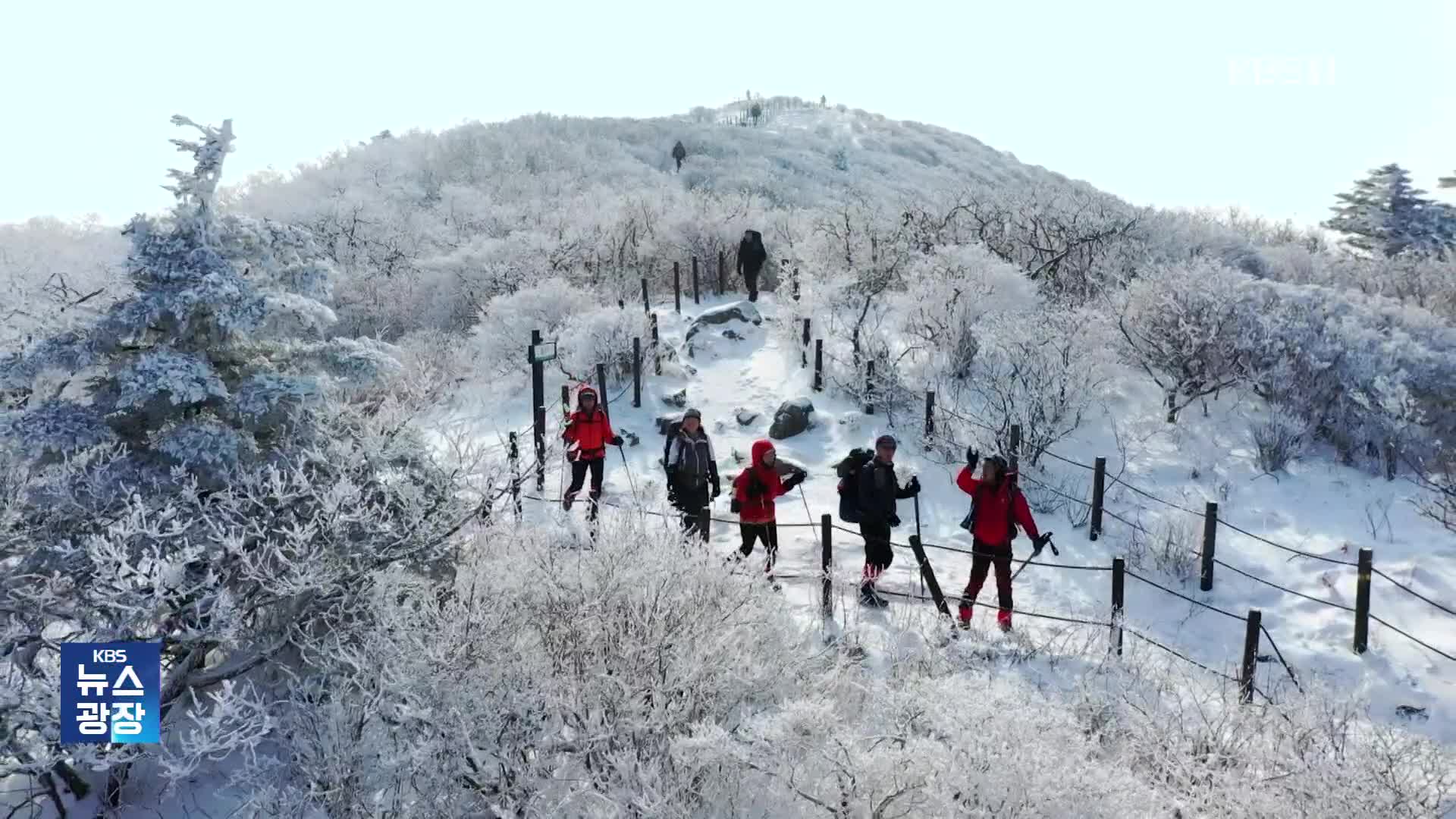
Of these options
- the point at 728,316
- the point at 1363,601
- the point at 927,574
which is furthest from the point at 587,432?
the point at 728,316

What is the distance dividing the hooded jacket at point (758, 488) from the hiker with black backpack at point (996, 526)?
150 cm

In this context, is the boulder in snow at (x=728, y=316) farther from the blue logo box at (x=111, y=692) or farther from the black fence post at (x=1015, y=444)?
the blue logo box at (x=111, y=692)

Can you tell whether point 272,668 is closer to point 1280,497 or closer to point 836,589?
point 836,589

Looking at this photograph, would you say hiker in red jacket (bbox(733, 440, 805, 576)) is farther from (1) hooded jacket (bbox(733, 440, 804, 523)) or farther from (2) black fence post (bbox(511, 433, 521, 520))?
(2) black fence post (bbox(511, 433, 521, 520))

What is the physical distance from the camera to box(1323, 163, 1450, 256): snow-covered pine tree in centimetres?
2512

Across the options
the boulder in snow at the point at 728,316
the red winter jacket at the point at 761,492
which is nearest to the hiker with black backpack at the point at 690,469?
the red winter jacket at the point at 761,492

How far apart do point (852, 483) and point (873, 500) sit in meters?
0.23

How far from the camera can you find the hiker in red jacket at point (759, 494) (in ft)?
25.6

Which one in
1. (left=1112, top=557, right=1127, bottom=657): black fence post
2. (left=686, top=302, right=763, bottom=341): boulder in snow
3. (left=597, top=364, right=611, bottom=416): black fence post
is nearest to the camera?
(left=1112, top=557, right=1127, bottom=657): black fence post

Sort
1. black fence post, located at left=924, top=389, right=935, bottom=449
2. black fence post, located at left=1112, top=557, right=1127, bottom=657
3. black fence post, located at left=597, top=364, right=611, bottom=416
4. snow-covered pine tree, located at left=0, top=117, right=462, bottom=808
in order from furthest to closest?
1. black fence post, located at left=597, top=364, right=611, bottom=416
2. black fence post, located at left=924, top=389, right=935, bottom=449
3. black fence post, located at left=1112, top=557, right=1127, bottom=657
4. snow-covered pine tree, located at left=0, top=117, right=462, bottom=808

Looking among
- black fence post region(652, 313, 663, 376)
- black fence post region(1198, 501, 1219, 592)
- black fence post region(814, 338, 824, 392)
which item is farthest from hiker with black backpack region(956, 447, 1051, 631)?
black fence post region(652, 313, 663, 376)

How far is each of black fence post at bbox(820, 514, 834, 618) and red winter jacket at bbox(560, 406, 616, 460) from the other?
2977 mm

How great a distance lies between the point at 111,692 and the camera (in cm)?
508

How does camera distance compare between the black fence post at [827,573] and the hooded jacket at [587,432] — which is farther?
the hooded jacket at [587,432]
